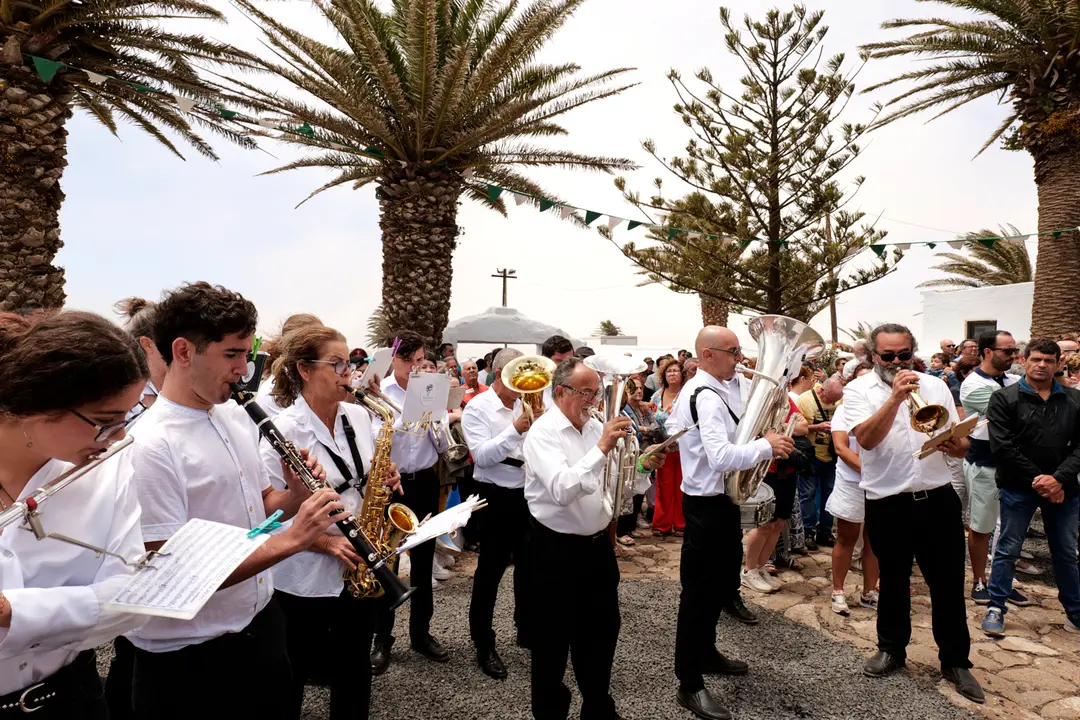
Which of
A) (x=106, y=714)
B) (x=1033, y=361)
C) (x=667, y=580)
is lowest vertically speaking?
(x=667, y=580)

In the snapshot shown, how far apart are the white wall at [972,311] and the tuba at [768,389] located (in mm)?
19524

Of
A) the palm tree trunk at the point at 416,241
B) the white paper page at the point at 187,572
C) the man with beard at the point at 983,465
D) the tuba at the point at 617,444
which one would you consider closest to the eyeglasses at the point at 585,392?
the tuba at the point at 617,444

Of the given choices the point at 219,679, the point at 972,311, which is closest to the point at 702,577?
the point at 219,679

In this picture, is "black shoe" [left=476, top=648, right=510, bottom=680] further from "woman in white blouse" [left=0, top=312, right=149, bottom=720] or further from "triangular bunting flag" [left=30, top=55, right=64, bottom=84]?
"triangular bunting flag" [left=30, top=55, right=64, bottom=84]

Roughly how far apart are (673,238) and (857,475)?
40.5 ft

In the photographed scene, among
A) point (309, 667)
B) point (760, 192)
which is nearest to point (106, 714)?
point (309, 667)

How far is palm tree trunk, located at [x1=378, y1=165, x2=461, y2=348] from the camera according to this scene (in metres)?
10.6

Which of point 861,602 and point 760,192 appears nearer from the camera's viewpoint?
point 861,602

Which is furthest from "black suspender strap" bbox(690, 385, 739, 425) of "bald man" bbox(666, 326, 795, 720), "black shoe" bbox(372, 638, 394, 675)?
"black shoe" bbox(372, 638, 394, 675)

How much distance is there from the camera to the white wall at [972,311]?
778 inches

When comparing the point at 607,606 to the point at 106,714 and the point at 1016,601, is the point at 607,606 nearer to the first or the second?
the point at 106,714

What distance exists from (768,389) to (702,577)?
1.19 meters

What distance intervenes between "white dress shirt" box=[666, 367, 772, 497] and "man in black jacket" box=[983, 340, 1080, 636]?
2.51 meters

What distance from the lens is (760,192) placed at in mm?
16141
